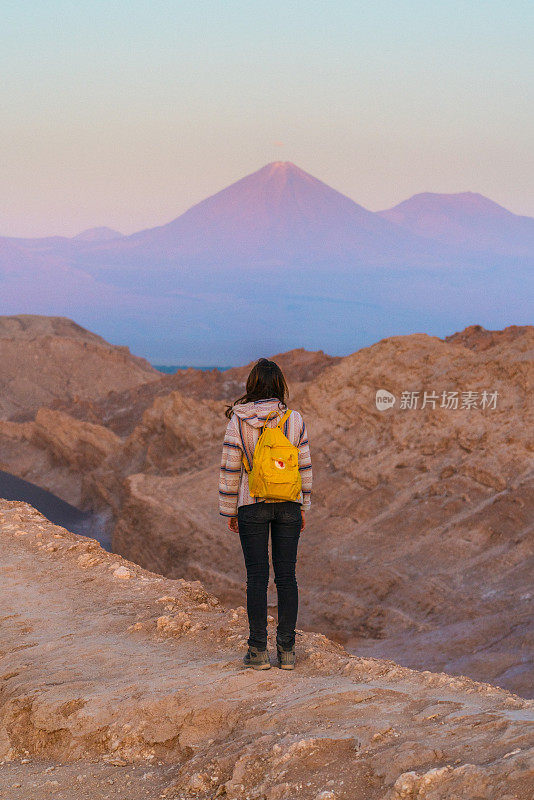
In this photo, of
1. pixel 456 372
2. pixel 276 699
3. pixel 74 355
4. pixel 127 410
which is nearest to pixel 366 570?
pixel 456 372

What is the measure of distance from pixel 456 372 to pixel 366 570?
249 inches

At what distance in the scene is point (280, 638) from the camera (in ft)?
13.8

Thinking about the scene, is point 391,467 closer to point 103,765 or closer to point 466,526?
point 466,526

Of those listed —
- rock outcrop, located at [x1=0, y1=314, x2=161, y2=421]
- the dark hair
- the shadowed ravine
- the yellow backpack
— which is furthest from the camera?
rock outcrop, located at [x1=0, y1=314, x2=161, y2=421]

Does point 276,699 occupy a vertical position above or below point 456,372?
below

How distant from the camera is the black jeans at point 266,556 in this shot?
4.01 meters

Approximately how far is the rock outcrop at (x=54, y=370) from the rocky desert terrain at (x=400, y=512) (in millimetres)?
26143

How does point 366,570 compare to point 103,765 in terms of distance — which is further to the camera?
point 366,570

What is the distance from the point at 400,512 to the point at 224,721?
584 inches

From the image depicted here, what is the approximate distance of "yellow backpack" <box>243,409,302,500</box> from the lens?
12.7 ft

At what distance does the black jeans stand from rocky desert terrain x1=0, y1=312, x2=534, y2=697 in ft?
24.4

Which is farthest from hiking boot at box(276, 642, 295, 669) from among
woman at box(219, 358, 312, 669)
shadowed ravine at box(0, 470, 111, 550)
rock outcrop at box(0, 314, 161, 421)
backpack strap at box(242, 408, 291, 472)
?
rock outcrop at box(0, 314, 161, 421)

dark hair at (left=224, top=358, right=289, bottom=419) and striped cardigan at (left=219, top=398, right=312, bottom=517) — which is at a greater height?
dark hair at (left=224, top=358, right=289, bottom=419)

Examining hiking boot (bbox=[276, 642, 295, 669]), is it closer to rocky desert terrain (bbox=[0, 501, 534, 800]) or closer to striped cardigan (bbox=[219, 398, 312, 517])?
rocky desert terrain (bbox=[0, 501, 534, 800])
